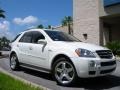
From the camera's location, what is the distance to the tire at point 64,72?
24.4ft

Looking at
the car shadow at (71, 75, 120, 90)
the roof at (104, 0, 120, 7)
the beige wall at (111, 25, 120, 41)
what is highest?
the roof at (104, 0, 120, 7)

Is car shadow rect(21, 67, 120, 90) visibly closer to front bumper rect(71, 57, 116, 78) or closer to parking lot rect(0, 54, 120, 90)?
parking lot rect(0, 54, 120, 90)

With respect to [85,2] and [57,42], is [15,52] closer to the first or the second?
[57,42]

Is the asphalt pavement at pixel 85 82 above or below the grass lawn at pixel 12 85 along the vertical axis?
below

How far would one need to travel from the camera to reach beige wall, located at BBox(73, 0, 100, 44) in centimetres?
2350

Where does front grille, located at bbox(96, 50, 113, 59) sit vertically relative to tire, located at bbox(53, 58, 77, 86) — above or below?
above

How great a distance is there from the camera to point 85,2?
24.5 meters

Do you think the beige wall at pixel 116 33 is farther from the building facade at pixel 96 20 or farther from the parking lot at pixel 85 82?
the parking lot at pixel 85 82

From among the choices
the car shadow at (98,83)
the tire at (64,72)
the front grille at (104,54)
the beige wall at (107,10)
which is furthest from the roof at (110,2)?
the tire at (64,72)

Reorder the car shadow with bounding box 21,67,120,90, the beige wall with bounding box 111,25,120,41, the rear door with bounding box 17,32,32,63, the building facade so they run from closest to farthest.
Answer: the car shadow with bounding box 21,67,120,90
the rear door with bounding box 17,32,32,63
the building facade
the beige wall with bounding box 111,25,120,41

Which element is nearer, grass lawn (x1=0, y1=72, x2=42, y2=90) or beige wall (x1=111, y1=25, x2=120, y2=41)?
grass lawn (x1=0, y1=72, x2=42, y2=90)

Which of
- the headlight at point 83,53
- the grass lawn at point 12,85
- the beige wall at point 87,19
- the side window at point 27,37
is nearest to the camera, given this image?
the grass lawn at point 12,85

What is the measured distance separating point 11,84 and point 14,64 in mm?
3173

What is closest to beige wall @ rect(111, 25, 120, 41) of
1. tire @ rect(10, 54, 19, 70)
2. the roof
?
the roof
